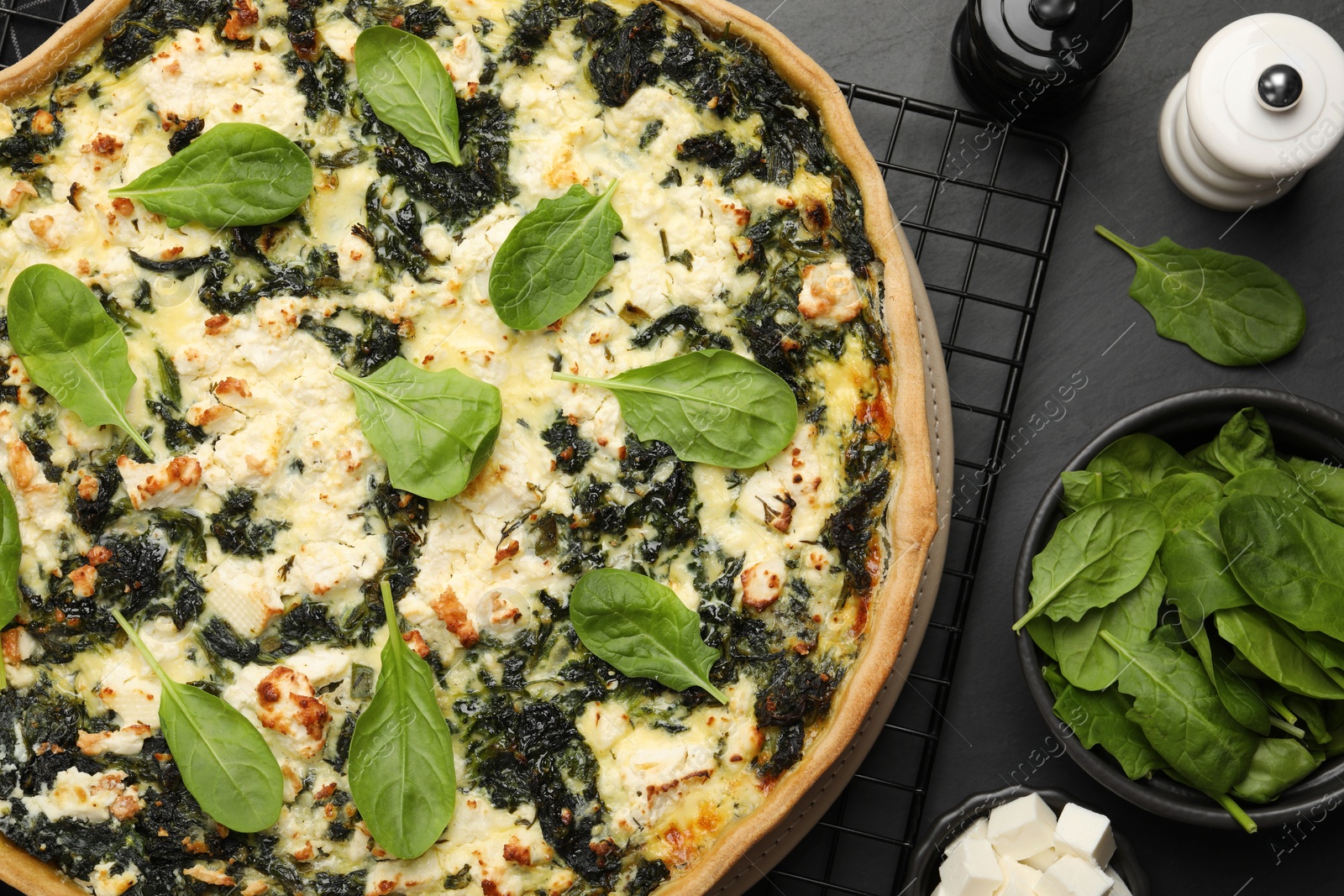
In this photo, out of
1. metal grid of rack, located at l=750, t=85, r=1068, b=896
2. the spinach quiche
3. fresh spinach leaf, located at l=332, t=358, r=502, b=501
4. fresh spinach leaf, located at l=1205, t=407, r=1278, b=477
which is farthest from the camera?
metal grid of rack, located at l=750, t=85, r=1068, b=896

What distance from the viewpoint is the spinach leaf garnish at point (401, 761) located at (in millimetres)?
2258

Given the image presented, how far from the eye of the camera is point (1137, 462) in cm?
278

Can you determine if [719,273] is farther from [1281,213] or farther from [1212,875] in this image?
[1212,875]

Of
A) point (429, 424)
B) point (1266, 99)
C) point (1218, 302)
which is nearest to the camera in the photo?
point (429, 424)

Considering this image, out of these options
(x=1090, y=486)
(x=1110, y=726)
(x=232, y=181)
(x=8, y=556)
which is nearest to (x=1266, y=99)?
(x=1090, y=486)

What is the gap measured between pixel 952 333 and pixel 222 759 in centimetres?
228

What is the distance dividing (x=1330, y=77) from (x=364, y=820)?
124 inches

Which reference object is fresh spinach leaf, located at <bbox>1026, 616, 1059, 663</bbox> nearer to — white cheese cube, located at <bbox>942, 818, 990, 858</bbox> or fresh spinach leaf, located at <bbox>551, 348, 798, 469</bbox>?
white cheese cube, located at <bbox>942, 818, 990, 858</bbox>

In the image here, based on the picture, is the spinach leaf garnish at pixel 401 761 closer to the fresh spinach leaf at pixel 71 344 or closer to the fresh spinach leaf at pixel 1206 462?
the fresh spinach leaf at pixel 71 344

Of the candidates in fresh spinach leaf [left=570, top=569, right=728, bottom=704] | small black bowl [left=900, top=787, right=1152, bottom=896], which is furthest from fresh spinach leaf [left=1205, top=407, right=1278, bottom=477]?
fresh spinach leaf [left=570, top=569, right=728, bottom=704]

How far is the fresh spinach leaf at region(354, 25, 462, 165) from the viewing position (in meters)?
2.41

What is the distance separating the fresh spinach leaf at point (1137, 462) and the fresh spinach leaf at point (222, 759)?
219 cm

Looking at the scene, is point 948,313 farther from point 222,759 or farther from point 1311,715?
point 222,759

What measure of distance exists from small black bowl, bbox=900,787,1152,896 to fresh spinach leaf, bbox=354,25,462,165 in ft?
7.02
